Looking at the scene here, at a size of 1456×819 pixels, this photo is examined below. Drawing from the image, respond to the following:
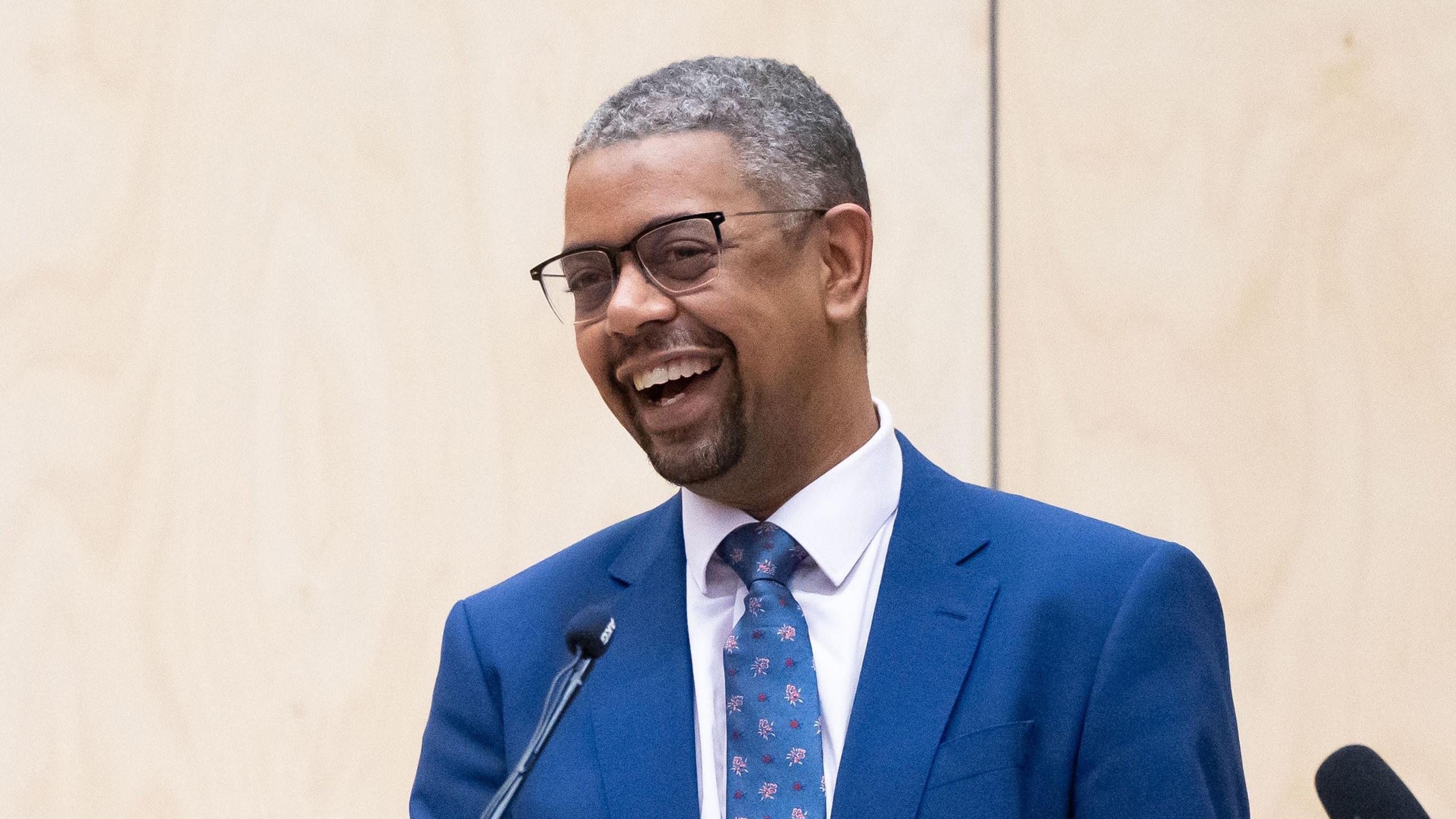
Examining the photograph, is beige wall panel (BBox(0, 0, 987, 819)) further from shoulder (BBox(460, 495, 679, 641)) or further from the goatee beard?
the goatee beard

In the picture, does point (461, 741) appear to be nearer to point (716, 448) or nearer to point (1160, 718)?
point (716, 448)

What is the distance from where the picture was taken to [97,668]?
1953mm

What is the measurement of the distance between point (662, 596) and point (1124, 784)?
0.48 meters

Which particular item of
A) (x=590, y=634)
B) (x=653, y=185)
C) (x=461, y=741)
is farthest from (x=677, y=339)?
(x=461, y=741)

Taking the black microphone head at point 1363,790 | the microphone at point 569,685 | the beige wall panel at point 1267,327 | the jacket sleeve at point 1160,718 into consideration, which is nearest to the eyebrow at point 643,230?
the microphone at point 569,685

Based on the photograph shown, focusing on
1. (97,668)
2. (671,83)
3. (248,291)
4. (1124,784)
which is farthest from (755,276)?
(97,668)

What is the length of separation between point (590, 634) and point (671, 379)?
1.23ft

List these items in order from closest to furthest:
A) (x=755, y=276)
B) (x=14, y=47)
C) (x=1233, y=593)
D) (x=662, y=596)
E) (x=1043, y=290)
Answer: (x=755, y=276) < (x=662, y=596) < (x=14, y=47) < (x=1233, y=593) < (x=1043, y=290)

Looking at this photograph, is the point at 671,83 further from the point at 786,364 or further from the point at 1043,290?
the point at 1043,290

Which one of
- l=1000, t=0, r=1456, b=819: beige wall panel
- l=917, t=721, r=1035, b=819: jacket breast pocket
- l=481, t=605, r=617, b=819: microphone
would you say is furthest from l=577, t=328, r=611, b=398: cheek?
l=1000, t=0, r=1456, b=819: beige wall panel

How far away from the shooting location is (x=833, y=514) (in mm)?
1404

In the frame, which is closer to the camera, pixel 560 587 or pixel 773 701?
pixel 773 701

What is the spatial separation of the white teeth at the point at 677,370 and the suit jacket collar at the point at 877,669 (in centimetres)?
22

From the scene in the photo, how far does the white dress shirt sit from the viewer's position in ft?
4.38
